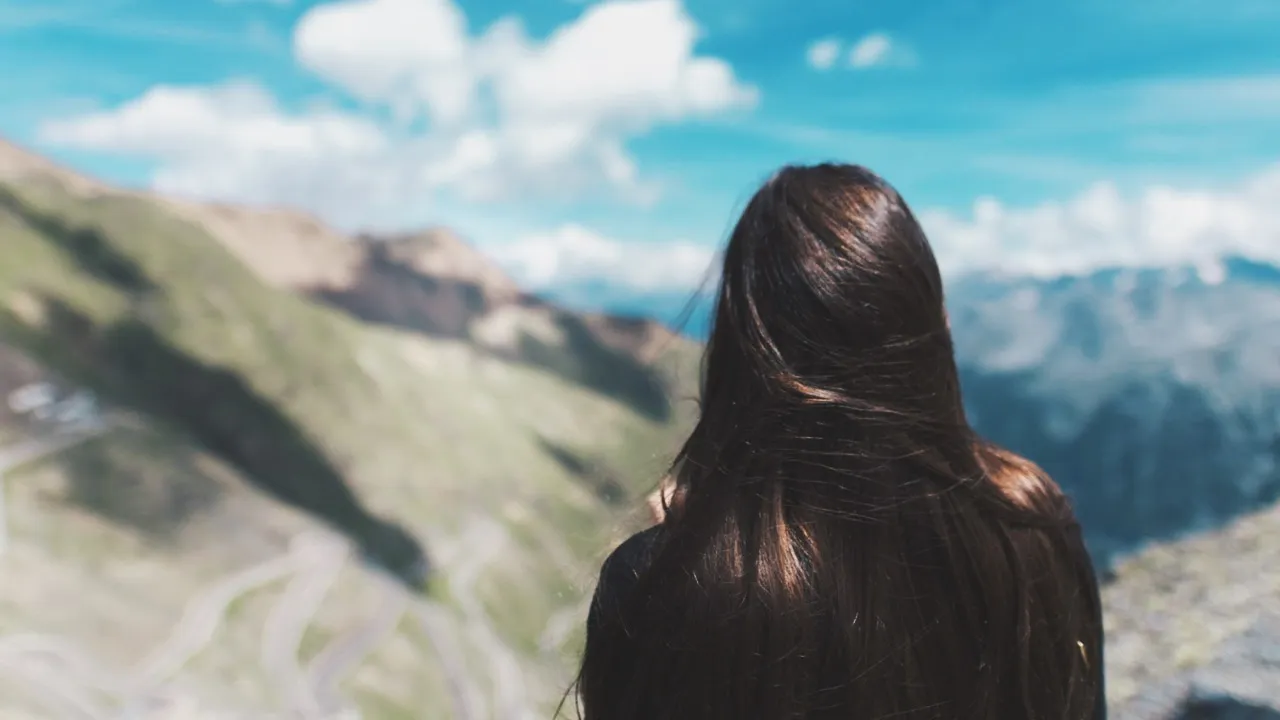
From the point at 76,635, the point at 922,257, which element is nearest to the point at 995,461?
the point at 922,257

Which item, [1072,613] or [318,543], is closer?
[1072,613]

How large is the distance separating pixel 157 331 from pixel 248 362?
1776cm

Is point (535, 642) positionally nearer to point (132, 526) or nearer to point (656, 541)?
point (132, 526)

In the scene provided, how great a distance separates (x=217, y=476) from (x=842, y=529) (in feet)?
495

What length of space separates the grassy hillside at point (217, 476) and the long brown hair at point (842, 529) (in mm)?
93670

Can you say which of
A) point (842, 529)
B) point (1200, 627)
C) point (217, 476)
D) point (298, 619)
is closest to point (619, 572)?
point (842, 529)

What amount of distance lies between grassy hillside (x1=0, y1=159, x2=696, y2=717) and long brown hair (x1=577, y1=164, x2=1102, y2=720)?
9367cm

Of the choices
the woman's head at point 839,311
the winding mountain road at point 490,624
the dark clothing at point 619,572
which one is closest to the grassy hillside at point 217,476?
the winding mountain road at point 490,624

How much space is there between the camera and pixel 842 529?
11.7 feet

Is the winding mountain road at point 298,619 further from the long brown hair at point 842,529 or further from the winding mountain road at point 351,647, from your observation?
the long brown hair at point 842,529

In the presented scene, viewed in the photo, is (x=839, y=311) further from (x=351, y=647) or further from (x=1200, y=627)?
(x=351, y=647)

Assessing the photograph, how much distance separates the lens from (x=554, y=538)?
183m

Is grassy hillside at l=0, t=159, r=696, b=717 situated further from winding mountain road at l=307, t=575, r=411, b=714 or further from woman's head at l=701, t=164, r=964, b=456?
woman's head at l=701, t=164, r=964, b=456

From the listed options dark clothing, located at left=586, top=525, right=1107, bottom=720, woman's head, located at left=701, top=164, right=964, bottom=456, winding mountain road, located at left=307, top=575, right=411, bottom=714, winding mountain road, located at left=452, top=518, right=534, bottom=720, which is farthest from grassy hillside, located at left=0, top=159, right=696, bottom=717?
woman's head, located at left=701, top=164, right=964, bottom=456
